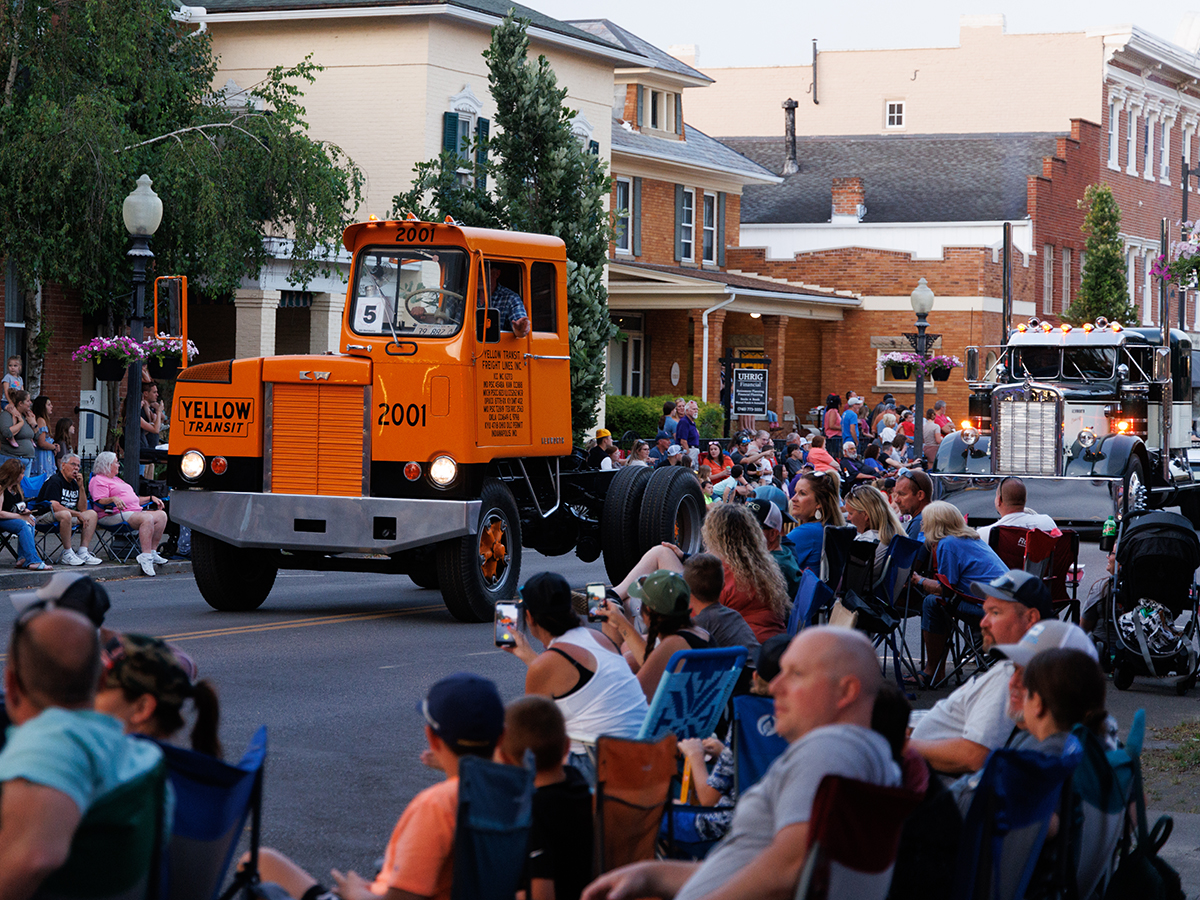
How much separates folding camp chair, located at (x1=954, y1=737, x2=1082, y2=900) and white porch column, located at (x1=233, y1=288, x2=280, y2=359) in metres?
24.8

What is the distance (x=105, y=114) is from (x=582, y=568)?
28.4ft

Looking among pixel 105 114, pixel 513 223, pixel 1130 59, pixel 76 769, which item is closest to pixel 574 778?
pixel 76 769

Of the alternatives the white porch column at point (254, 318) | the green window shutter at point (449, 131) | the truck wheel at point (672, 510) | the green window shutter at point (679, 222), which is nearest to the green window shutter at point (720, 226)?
the green window shutter at point (679, 222)

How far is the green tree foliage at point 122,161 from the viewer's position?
21.4m

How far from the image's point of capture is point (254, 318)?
28547 mm

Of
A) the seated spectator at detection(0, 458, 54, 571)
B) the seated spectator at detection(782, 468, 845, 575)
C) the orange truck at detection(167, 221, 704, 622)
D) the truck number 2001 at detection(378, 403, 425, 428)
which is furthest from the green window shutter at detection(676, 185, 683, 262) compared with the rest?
the seated spectator at detection(782, 468, 845, 575)

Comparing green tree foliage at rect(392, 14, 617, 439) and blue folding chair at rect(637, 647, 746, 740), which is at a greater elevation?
green tree foliage at rect(392, 14, 617, 439)

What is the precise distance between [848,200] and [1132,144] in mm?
12700

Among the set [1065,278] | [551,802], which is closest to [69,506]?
[551,802]

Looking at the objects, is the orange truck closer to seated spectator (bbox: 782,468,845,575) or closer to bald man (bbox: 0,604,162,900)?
seated spectator (bbox: 782,468,845,575)

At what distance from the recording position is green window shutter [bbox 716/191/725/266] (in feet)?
142

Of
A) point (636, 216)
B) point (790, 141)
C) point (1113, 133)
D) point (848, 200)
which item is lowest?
point (636, 216)

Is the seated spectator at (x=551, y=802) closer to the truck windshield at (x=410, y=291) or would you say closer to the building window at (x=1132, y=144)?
the truck windshield at (x=410, y=291)

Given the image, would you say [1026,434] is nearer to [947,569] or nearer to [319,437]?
[319,437]
